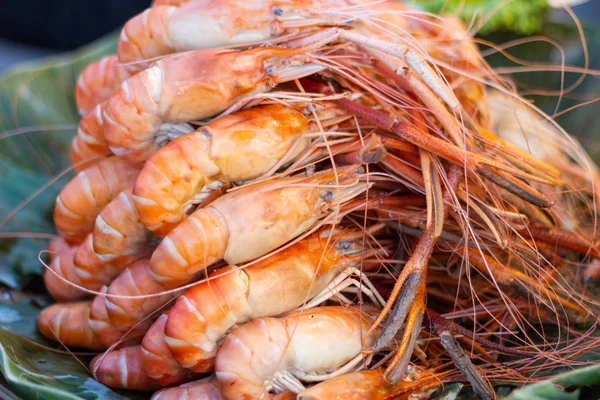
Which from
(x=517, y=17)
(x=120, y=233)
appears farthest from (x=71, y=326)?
(x=517, y=17)

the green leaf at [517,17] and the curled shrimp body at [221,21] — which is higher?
the curled shrimp body at [221,21]

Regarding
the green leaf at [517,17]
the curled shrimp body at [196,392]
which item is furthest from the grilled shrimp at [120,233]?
the green leaf at [517,17]

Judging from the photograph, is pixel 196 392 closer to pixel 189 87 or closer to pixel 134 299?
pixel 134 299

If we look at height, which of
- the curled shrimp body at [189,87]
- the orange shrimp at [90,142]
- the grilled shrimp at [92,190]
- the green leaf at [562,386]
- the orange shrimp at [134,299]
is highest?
the curled shrimp body at [189,87]

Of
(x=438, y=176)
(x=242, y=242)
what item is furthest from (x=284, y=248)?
(x=438, y=176)

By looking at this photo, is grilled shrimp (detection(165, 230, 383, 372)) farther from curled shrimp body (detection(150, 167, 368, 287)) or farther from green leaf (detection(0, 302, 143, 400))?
green leaf (detection(0, 302, 143, 400))

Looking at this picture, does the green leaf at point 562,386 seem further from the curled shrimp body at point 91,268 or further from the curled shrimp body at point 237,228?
the curled shrimp body at point 91,268
